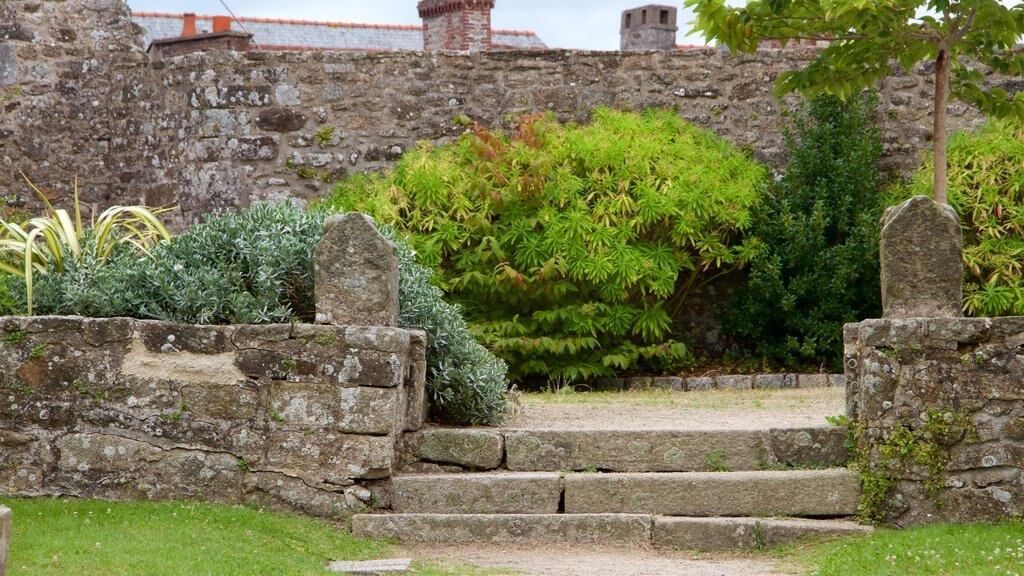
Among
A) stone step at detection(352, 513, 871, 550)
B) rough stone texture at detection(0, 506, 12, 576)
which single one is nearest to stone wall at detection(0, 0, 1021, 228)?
stone step at detection(352, 513, 871, 550)

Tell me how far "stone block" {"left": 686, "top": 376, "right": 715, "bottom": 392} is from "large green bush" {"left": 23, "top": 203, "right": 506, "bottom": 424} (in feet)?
9.50

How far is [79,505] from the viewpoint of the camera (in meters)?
5.34

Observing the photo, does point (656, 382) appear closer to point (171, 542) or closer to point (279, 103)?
point (279, 103)

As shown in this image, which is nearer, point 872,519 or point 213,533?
point 213,533

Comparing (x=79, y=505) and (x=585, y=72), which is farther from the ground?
(x=585, y=72)

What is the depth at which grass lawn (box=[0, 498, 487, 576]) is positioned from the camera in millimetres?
4465

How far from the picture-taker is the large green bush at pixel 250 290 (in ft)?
18.8

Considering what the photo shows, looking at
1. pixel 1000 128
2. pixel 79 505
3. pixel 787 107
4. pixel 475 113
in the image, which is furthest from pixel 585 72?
pixel 79 505

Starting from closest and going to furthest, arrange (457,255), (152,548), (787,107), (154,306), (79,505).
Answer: (152,548), (79,505), (154,306), (457,255), (787,107)

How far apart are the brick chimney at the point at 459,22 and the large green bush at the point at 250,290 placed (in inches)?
485

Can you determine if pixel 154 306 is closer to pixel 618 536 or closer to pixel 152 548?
pixel 152 548

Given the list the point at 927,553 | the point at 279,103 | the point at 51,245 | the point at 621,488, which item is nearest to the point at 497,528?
the point at 621,488

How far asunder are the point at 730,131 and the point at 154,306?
17.7ft

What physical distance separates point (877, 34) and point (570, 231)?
8.17ft
